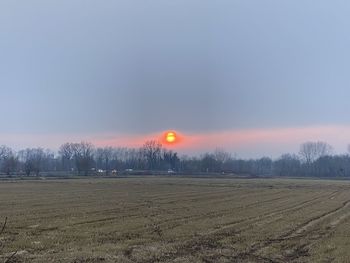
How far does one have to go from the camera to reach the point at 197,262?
1869cm

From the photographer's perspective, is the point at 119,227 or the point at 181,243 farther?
the point at 119,227

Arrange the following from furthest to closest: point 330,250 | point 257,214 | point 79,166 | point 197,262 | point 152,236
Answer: point 79,166
point 257,214
point 152,236
point 330,250
point 197,262

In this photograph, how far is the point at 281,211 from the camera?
138ft

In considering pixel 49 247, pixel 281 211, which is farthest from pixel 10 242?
pixel 281 211

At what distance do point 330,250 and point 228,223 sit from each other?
10.7 m

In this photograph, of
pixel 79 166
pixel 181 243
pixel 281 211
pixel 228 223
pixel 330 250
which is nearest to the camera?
pixel 330 250

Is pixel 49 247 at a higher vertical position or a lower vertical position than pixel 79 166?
lower

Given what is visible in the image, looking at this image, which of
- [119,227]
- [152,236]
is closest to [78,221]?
[119,227]

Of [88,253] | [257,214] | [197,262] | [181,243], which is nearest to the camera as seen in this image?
[197,262]

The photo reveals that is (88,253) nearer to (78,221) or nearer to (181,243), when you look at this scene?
(181,243)

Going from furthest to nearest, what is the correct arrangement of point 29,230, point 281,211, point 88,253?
point 281,211 < point 29,230 < point 88,253

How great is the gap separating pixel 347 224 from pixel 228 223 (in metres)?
7.56

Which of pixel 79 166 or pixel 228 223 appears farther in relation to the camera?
pixel 79 166

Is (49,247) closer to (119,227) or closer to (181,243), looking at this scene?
(181,243)
